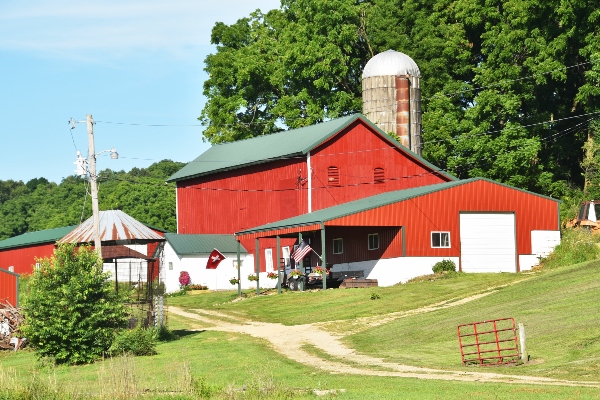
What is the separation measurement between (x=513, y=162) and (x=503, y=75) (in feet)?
20.1

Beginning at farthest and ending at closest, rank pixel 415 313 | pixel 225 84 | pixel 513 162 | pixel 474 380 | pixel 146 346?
pixel 225 84 < pixel 513 162 < pixel 415 313 < pixel 146 346 < pixel 474 380

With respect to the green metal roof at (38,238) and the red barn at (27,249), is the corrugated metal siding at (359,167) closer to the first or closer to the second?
the green metal roof at (38,238)

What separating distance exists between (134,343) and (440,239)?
2362cm

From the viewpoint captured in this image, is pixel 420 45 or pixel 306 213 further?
pixel 420 45

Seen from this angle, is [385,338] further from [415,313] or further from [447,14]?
[447,14]

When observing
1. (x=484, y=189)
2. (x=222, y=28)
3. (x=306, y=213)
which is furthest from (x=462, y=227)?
(x=222, y=28)

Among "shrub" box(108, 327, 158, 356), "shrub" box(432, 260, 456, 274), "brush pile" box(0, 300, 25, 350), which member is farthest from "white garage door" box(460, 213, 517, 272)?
"brush pile" box(0, 300, 25, 350)

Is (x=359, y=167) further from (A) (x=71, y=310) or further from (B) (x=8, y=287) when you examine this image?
(A) (x=71, y=310)

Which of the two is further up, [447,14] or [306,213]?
[447,14]

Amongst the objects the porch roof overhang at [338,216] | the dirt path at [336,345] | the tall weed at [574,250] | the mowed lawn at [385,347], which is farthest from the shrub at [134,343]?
the tall weed at [574,250]

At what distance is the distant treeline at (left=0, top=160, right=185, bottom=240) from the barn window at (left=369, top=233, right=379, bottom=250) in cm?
5108

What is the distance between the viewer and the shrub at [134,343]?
35.4m

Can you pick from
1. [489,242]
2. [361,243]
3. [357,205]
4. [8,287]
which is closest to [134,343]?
[8,287]

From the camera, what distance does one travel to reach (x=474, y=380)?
25.9 m
